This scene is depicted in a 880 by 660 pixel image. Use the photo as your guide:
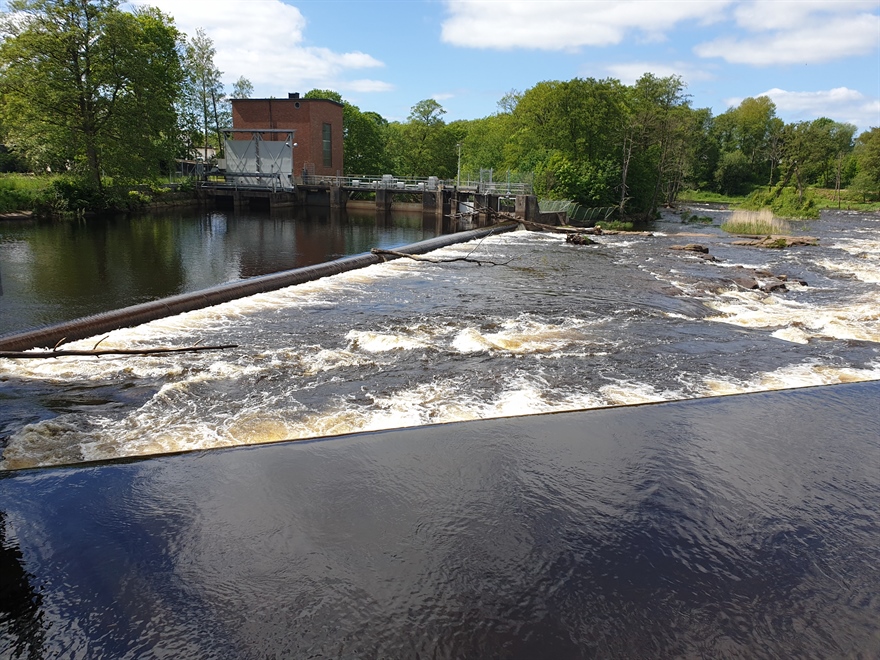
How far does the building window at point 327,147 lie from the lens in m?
49.8

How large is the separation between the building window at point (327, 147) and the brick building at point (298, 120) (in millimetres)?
183

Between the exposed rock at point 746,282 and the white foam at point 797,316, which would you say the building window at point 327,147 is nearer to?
the exposed rock at point 746,282

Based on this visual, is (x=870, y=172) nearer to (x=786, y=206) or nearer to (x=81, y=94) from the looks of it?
(x=786, y=206)

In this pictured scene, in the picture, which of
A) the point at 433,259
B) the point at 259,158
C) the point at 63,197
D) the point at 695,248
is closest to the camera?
the point at 433,259

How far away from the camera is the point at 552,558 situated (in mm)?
4887

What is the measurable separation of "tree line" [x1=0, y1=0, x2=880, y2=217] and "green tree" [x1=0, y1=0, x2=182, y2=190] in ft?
0.19

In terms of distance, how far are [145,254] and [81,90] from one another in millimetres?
15533

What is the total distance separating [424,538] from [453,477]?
1053 mm

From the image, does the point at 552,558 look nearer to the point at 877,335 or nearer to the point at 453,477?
the point at 453,477

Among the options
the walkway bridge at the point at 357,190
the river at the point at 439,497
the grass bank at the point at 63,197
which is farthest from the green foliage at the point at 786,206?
the grass bank at the point at 63,197

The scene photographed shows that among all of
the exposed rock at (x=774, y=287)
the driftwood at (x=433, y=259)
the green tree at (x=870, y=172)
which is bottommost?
the exposed rock at (x=774, y=287)

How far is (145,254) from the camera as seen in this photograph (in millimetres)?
19984

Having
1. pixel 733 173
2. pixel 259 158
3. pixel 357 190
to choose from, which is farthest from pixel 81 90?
pixel 733 173

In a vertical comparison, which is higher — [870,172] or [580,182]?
[870,172]
